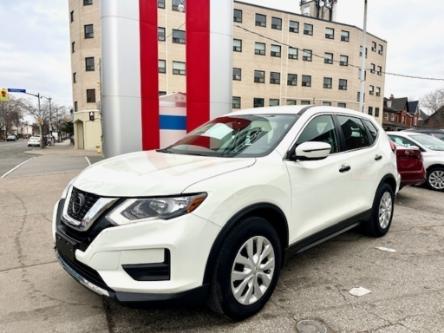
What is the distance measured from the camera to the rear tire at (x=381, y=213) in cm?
449

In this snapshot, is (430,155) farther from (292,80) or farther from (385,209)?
(292,80)

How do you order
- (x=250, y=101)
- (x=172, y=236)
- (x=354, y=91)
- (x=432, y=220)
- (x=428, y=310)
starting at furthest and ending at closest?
(x=354, y=91) < (x=250, y=101) < (x=432, y=220) < (x=428, y=310) < (x=172, y=236)

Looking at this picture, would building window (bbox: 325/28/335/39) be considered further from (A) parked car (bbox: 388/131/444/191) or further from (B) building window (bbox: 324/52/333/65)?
(A) parked car (bbox: 388/131/444/191)

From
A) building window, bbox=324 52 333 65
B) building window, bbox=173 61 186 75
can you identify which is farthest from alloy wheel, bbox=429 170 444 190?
building window, bbox=324 52 333 65

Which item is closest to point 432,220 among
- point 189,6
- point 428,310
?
point 428,310

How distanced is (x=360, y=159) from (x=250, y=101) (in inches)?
1321

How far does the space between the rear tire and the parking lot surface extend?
16 cm

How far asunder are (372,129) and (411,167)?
3.24m

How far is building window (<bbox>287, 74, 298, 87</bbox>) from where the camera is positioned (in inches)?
1517

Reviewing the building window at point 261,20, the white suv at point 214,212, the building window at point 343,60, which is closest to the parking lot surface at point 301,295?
the white suv at point 214,212

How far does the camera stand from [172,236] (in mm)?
2201

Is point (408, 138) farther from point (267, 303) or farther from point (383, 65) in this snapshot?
point (383, 65)

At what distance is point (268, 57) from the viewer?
37219 mm

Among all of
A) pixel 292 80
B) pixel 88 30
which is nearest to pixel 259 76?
pixel 292 80
